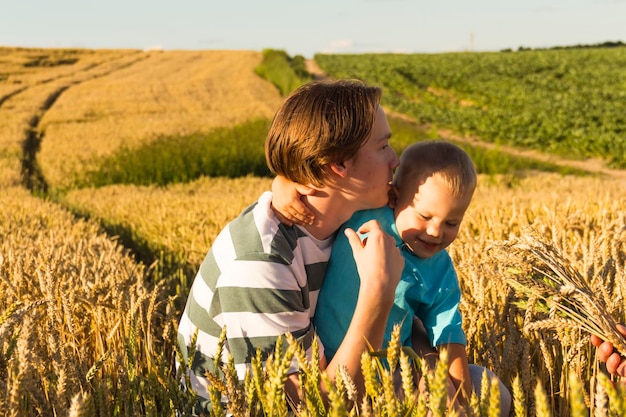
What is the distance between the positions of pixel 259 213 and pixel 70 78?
37.8 metres

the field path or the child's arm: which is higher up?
the child's arm

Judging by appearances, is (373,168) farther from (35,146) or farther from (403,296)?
(35,146)

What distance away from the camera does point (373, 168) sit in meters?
1.90

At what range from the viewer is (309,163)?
5.92 feet

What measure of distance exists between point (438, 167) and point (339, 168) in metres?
0.35

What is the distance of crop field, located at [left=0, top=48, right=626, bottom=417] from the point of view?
5.44ft

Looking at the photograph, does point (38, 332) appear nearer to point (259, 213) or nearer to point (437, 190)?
point (259, 213)

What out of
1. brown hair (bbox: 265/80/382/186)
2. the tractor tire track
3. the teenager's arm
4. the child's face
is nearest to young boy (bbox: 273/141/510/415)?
the child's face

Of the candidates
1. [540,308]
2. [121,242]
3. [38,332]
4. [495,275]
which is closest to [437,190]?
[495,275]

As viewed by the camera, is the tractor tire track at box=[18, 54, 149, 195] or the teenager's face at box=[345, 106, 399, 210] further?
the tractor tire track at box=[18, 54, 149, 195]

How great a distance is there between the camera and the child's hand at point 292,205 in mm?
1870

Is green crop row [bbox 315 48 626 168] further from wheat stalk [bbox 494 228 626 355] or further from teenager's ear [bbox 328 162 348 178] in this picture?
teenager's ear [bbox 328 162 348 178]

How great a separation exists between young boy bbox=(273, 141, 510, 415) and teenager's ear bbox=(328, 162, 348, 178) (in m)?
0.18

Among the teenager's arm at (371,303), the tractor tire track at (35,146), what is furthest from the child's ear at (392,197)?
the tractor tire track at (35,146)
